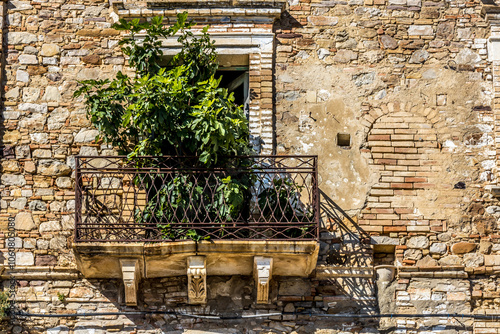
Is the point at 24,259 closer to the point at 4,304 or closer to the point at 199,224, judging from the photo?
the point at 4,304

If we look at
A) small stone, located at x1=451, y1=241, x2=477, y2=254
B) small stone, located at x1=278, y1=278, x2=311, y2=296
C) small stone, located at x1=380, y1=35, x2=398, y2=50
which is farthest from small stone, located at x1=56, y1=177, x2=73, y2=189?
small stone, located at x1=451, y1=241, x2=477, y2=254

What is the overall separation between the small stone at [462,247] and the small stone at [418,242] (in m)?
0.27

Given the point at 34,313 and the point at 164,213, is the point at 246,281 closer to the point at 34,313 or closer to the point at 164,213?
the point at 164,213

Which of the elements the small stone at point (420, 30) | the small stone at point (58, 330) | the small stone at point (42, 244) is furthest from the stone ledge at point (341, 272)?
the small stone at point (42, 244)

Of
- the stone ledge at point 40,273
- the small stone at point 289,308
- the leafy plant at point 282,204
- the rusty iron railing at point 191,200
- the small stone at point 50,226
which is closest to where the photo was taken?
the rusty iron railing at point 191,200

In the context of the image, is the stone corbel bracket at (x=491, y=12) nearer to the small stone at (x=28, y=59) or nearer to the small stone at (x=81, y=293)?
the small stone at (x=28, y=59)

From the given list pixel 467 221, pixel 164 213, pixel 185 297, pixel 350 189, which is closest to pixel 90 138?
pixel 164 213

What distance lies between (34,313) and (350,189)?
11.0 ft

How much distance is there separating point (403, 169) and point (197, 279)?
7.84ft

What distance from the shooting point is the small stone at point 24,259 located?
9242 mm

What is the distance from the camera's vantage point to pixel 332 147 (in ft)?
31.4

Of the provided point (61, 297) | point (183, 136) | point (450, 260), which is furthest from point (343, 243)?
point (61, 297)

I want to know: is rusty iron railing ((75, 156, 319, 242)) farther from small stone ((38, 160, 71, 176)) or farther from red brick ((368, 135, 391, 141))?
red brick ((368, 135, 391, 141))

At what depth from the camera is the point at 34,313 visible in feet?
29.7
